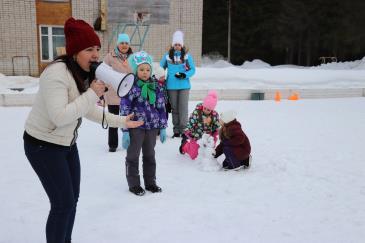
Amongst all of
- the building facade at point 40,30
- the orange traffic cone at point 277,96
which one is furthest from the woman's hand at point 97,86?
the building facade at point 40,30

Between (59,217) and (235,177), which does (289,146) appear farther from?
(59,217)

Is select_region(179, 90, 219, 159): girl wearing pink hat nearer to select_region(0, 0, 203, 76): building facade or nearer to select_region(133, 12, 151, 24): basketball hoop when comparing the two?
select_region(0, 0, 203, 76): building facade

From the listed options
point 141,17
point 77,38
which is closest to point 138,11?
point 141,17

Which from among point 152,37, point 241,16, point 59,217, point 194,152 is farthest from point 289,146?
point 241,16

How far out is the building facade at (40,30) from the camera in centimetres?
1555

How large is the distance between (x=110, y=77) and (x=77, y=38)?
1.07ft

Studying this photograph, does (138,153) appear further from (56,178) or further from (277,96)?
(277,96)

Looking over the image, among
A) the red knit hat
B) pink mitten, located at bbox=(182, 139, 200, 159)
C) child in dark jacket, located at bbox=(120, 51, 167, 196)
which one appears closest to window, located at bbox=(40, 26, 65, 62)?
pink mitten, located at bbox=(182, 139, 200, 159)

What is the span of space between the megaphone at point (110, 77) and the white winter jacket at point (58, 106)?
0.12 meters

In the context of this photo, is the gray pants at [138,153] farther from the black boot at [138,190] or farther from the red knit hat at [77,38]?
the red knit hat at [77,38]

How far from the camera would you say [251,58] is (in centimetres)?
3125

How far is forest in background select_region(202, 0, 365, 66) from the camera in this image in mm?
27578

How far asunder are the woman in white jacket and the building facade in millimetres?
13640

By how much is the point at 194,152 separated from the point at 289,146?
180cm
